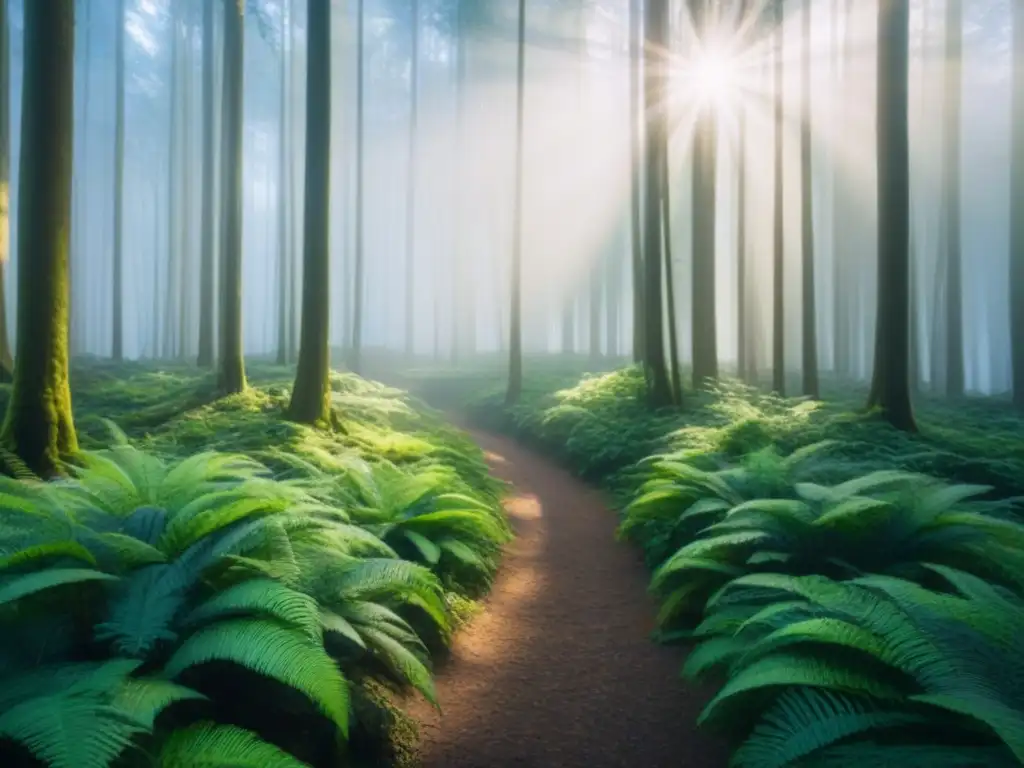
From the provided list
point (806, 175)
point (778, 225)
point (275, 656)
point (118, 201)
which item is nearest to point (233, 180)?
point (778, 225)

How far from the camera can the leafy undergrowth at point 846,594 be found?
8.41ft

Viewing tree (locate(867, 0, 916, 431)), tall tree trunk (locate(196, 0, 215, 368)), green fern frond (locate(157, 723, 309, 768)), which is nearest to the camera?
green fern frond (locate(157, 723, 309, 768))

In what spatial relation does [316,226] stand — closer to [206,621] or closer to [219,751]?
[206,621]

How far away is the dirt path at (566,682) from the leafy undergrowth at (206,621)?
0.31m

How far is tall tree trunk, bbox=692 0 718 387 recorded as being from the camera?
49.5 feet

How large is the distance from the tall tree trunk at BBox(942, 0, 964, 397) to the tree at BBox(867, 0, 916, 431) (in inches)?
473

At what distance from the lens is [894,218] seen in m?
10.3

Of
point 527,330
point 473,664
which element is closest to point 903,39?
point 473,664

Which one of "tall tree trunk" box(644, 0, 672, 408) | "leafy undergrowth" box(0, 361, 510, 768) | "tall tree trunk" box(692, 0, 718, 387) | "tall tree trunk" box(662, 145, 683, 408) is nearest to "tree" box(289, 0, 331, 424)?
"leafy undergrowth" box(0, 361, 510, 768)

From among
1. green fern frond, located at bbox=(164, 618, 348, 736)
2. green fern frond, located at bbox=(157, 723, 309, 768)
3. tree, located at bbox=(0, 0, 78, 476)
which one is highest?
tree, located at bbox=(0, 0, 78, 476)

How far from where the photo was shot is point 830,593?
3.31 m

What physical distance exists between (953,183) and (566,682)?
23.8 meters

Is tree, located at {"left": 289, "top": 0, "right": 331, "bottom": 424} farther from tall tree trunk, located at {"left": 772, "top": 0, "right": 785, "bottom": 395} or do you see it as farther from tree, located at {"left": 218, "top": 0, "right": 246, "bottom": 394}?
tall tree trunk, located at {"left": 772, "top": 0, "right": 785, "bottom": 395}

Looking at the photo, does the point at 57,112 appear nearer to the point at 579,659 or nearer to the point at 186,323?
the point at 579,659
